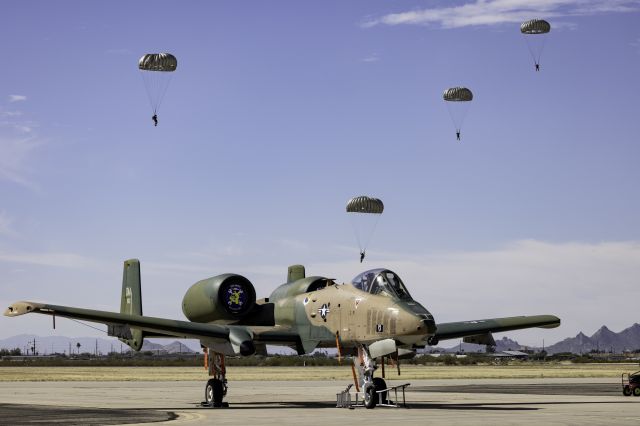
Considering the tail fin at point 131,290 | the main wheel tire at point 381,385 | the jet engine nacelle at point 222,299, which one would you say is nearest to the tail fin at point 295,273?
the jet engine nacelle at point 222,299

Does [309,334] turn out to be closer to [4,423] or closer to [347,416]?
[347,416]

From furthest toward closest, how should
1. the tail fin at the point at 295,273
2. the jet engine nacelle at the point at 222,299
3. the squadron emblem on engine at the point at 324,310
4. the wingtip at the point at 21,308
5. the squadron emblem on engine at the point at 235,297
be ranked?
1. the tail fin at the point at 295,273
2. the squadron emblem on engine at the point at 235,297
3. the jet engine nacelle at the point at 222,299
4. the squadron emblem on engine at the point at 324,310
5. the wingtip at the point at 21,308

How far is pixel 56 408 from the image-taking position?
3231 cm

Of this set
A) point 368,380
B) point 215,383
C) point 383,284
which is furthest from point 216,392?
point 383,284

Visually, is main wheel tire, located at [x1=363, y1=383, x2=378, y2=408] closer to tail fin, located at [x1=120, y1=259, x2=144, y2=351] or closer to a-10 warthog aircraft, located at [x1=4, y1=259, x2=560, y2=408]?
a-10 warthog aircraft, located at [x1=4, y1=259, x2=560, y2=408]

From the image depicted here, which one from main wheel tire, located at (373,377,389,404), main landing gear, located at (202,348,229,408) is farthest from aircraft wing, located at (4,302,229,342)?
main wheel tire, located at (373,377,389,404)

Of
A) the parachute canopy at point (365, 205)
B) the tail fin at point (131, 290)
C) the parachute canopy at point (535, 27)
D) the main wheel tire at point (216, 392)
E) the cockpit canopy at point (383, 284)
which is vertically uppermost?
the parachute canopy at point (535, 27)

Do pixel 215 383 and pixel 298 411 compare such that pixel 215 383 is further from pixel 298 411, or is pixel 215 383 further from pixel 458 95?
pixel 458 95

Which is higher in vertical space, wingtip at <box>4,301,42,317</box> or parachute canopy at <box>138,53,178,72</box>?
parachute canopy at <box>138,53,178,72</box>

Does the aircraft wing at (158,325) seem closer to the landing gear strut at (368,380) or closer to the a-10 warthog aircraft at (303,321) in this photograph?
the a-10 warthog aircraft at (303,321)

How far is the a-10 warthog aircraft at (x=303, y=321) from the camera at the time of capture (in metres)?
31.0

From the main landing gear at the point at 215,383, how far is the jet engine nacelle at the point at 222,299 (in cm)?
161

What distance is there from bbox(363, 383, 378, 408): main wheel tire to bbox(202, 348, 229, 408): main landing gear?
5998 millimetres

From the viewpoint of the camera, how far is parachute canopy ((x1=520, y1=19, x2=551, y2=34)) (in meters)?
69.2
